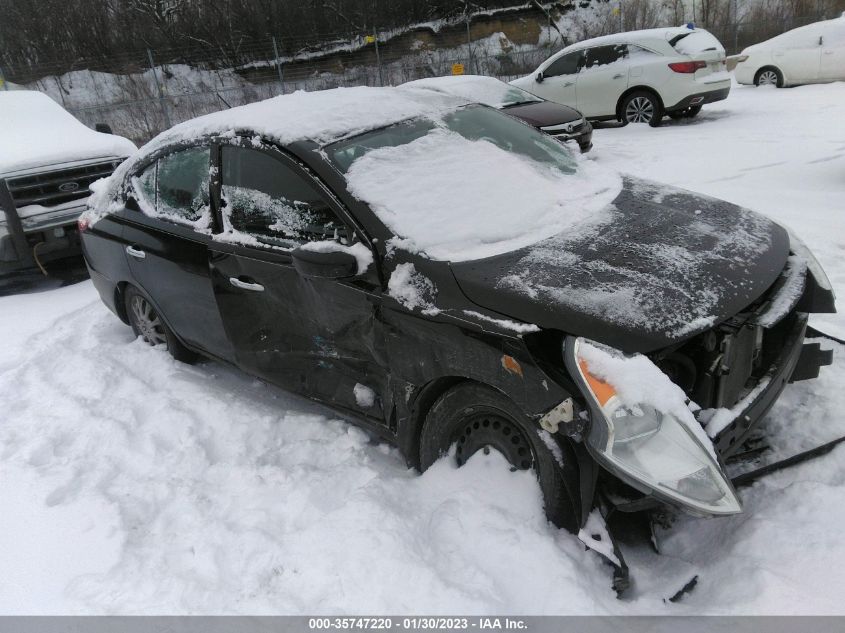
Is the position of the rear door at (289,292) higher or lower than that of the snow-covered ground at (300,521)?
higher

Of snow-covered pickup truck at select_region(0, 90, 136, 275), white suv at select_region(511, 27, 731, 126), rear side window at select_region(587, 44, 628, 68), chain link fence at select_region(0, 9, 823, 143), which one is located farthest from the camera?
chain link fence at select_region(0, 9, 823, 143)

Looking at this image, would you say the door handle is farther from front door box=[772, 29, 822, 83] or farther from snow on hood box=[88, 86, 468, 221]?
front door box=[772, 29, 822, 83]

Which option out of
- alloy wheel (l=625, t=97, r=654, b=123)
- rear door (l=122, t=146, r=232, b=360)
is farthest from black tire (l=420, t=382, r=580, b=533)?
alloy wheel (l=625, t=97, r=654, b=123)

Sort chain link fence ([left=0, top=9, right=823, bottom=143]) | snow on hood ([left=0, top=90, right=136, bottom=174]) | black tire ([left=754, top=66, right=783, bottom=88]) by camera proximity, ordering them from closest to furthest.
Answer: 1. snow on hood ([left=0, top=90, right=136, bottom=174])
2. black tire ([left=754, top=66, right=783, bottom=88])
3. chain link fence ([left=0, top=9, right=823, bottom=143])

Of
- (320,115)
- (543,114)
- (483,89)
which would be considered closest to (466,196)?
(320,115)

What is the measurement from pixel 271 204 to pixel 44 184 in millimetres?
4653

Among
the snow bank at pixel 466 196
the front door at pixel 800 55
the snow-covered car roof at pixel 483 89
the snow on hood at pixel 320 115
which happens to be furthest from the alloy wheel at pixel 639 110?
the snow bank at pixel 466 196

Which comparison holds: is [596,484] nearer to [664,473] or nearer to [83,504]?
[664,473]

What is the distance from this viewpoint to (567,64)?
11180 millimetres

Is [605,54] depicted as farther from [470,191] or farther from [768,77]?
[470,191]

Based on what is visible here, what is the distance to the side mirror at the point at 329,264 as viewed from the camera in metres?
2.42

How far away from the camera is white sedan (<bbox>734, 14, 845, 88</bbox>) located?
11320 mm

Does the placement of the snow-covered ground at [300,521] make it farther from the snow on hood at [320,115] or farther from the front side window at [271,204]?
the snow on hood at [320,115]

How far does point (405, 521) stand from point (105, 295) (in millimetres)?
3222
